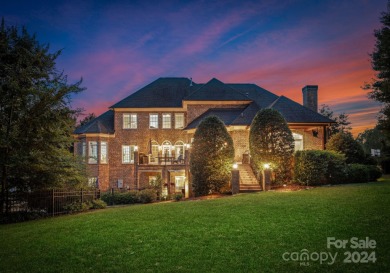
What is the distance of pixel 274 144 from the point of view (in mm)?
18062

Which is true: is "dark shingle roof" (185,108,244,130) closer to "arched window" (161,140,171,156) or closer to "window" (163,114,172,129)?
"window" (163,114,172,129)

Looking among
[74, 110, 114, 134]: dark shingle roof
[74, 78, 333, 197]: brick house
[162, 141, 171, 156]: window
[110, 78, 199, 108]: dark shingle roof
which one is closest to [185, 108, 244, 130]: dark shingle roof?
[74, 78, 333, 197]: brick house

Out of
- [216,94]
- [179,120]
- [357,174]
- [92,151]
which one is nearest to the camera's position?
[357,174]

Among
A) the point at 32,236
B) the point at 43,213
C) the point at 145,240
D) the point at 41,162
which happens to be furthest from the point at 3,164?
the point at 145,240

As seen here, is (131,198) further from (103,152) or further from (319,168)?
(319,168)

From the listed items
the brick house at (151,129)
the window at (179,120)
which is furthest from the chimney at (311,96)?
the window at (179,120)

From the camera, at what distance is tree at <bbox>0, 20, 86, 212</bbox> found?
39.4 feet

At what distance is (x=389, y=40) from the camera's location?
18.5 meters

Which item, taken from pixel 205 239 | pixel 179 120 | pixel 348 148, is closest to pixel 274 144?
pixel 348 148

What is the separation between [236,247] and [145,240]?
92.5 inches

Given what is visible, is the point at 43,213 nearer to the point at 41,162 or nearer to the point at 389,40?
the point at 41,162

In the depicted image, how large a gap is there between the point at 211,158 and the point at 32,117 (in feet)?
32.6

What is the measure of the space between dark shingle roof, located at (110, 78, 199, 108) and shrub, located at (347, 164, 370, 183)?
715 inches

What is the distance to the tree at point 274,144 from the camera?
17.8 metres
